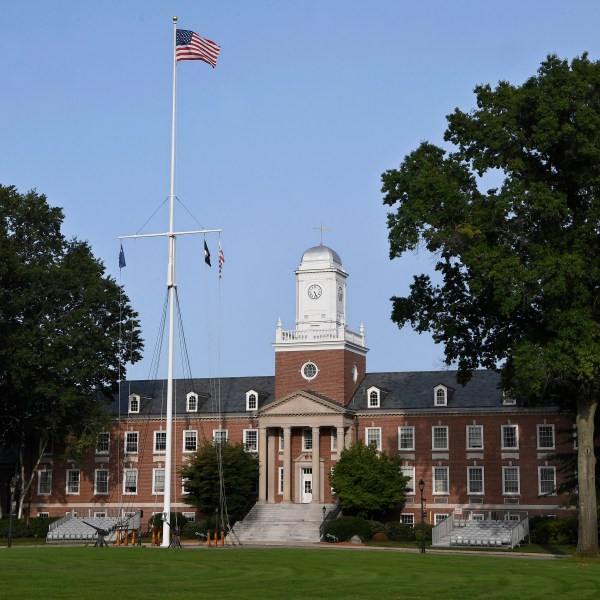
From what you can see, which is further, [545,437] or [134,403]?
[134,403]

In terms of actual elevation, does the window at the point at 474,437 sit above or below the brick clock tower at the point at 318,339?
below

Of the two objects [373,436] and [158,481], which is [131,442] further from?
[373,436]

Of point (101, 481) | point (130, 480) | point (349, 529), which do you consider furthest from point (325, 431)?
point (101, 481)

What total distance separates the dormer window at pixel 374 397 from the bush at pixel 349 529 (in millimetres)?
11007

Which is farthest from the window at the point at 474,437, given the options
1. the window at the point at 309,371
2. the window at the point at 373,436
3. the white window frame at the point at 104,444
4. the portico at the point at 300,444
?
the white window frame at the point at 104,444

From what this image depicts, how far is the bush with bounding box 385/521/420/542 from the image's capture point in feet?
223

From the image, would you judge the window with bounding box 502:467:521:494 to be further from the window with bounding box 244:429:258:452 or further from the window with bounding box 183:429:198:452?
the window with bounding box 183:429:198:452

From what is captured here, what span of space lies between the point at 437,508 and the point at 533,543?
407 inches

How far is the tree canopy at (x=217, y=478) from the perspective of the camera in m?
72.1

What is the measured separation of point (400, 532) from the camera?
6831 centimetres

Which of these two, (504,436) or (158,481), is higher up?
(504,436)

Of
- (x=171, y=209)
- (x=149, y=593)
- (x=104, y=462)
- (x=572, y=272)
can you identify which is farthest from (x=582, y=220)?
(x=104, y=462)

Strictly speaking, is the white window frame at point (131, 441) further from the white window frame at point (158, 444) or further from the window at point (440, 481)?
the window at point (440, 481)

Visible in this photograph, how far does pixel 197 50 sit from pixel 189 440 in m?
38.2
